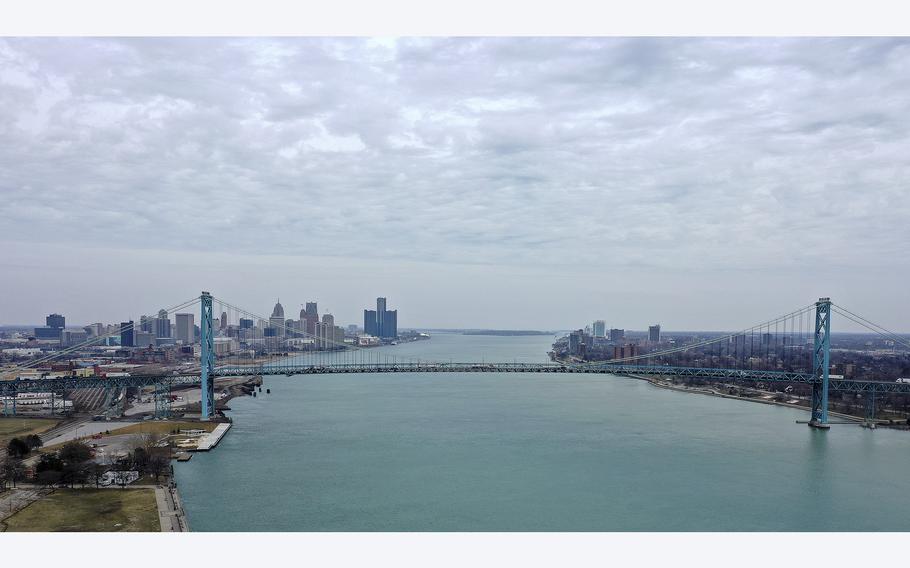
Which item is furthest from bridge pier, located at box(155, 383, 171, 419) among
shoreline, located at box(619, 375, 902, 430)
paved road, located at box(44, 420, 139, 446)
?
shoreline, located at box(619, 375, 902, 430)

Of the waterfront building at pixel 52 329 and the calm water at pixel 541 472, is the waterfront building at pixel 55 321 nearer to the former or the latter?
the waterfront building at pixel 52 329

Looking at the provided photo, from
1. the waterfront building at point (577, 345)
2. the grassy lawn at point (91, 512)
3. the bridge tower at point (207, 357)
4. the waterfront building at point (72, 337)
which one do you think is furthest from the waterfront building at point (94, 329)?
the grassy lawn at point (91, 512)

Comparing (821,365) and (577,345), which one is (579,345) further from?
(821,365)

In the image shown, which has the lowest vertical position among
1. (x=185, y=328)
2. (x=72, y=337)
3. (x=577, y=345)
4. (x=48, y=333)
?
(x=577, y=345)

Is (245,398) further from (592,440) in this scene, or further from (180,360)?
(180,360)

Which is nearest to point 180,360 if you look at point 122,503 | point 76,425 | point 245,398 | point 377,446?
point 245,398

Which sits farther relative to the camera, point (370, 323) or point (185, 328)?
point (370, 323)

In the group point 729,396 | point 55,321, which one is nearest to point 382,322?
point 55,321
